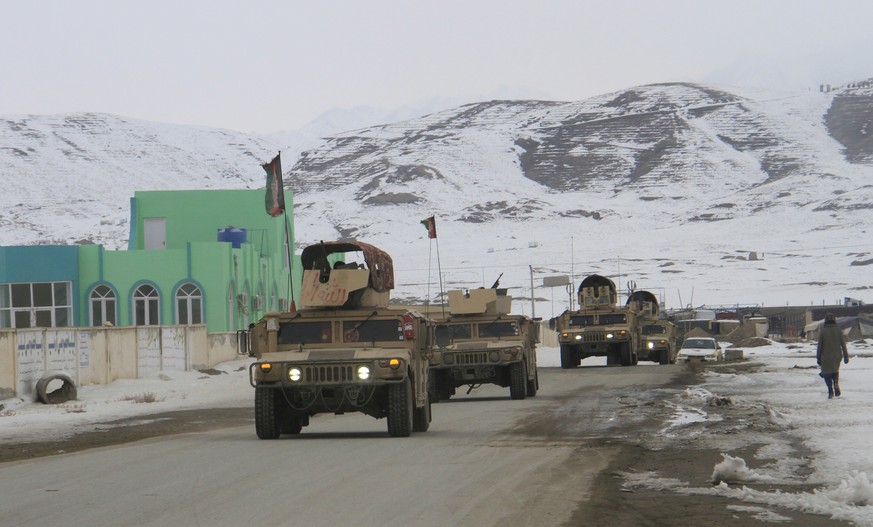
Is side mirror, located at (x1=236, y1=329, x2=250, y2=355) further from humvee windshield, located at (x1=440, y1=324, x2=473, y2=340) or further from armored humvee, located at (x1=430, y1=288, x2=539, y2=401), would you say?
humvee windshield, located at (x1=440, y1=324, x2=473, y2=340)

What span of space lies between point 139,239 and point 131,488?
169 ft

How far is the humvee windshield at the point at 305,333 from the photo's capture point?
18875 mm

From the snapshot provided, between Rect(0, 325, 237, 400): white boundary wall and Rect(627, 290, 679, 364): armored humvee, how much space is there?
56.9ft

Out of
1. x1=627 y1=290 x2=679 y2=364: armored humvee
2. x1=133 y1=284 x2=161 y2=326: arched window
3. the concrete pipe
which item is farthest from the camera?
x1=627 y1=290 x2=679 y2=364: armored humvee

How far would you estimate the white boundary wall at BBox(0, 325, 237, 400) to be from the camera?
29391 mm

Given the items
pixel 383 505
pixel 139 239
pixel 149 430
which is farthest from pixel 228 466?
pixel 139 239

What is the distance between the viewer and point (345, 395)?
17688mm

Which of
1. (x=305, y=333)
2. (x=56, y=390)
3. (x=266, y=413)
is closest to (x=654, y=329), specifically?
(x=56, y=390)

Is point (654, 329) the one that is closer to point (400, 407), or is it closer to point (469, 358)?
point (469, 358)

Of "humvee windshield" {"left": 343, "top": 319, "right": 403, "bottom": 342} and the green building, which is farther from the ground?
the green building

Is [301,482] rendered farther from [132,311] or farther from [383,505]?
[132,311]

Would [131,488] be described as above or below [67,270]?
below

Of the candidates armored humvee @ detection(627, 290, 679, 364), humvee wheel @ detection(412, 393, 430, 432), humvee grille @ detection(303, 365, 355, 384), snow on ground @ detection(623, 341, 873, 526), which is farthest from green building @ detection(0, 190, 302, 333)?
humvee grille @ detection(303, 365, 355, 384)

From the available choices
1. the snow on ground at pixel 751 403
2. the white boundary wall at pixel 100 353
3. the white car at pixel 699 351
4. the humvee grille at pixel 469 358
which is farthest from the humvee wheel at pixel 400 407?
the white car at pixel 699 351
